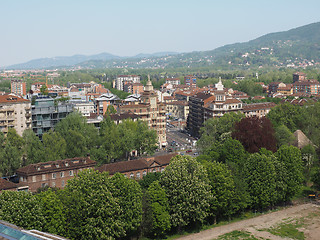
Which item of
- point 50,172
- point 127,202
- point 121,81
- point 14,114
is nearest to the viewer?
point 127,202

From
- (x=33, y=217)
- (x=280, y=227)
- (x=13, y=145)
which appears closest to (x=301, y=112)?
(x=280, y=227)

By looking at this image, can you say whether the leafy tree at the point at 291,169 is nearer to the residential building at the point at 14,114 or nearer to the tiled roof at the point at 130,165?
the tiled roof at the point at 130,165

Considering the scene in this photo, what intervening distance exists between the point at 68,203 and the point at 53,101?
1425 inches

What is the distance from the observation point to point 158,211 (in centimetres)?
3572

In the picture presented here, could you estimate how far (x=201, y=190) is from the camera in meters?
37.3

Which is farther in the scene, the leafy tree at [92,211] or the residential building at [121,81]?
the residential building at [121,81]

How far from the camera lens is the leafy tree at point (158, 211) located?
35.6m

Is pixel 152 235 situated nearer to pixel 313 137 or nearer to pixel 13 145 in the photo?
pixel 13 145

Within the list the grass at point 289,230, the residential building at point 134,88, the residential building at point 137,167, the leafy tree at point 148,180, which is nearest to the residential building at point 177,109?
the residential building at point 134,88

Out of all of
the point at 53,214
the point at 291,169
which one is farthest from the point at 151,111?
the point at 53,214

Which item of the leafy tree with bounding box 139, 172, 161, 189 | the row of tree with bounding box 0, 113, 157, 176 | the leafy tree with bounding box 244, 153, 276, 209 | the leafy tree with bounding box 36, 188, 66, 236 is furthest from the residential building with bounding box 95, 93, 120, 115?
the leafy tree with bounding box 36, 188, 66, 236

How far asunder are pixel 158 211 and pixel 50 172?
1642 centimetres

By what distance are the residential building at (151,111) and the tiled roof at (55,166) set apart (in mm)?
27239

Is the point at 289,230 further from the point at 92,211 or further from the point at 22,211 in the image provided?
the point at 22,211
